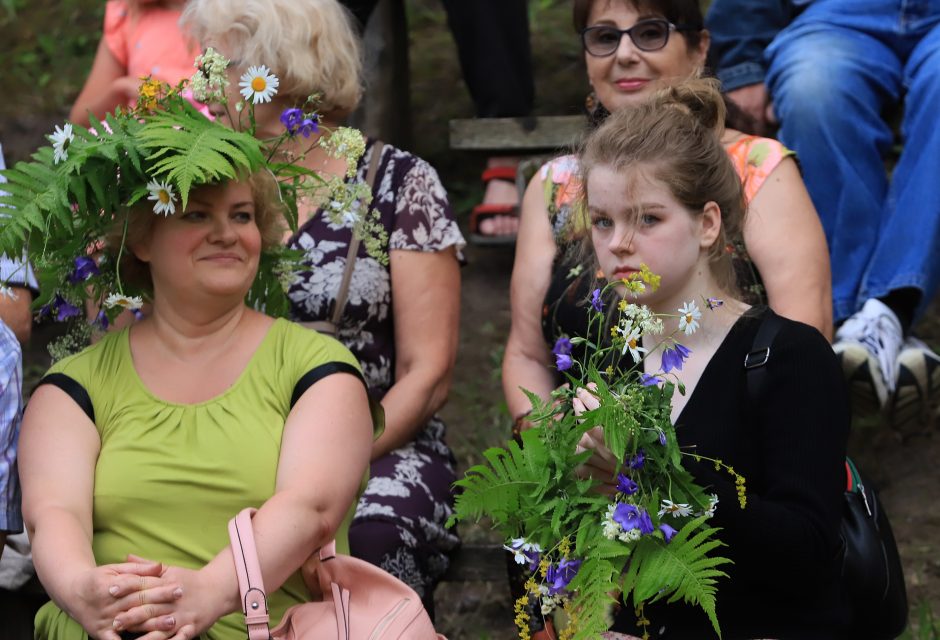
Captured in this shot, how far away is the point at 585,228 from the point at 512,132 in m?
2.20

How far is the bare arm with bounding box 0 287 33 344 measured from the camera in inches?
132

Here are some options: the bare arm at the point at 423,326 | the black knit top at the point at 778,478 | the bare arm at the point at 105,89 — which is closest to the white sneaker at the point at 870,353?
the bare arm at the point at 423,326

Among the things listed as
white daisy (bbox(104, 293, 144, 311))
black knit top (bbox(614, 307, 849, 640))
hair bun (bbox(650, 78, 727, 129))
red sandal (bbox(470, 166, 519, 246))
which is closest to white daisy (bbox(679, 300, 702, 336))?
black knit top (bbox(614, 307, 849, 640))

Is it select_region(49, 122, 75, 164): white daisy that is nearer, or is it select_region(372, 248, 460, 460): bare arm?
select_region(49, 122, 75, 164): white daisy

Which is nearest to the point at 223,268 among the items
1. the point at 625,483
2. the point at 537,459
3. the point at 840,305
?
the point at 537,459

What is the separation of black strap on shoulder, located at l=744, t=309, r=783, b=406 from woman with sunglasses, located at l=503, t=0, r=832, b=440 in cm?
41

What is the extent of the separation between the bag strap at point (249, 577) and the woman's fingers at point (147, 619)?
0.47 feet

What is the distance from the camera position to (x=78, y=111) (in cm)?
493

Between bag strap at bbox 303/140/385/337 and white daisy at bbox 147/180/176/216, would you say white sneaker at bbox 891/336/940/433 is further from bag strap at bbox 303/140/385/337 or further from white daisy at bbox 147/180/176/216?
white daisy at bbox 147/180/176/216

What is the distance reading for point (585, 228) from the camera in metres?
3.07

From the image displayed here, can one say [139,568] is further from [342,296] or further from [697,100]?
[697,100]

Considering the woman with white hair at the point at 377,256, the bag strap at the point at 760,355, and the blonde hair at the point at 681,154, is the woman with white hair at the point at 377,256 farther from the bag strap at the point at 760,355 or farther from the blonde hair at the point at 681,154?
the bag strap at the point at 760,355

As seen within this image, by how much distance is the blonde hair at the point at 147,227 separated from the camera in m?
2.96

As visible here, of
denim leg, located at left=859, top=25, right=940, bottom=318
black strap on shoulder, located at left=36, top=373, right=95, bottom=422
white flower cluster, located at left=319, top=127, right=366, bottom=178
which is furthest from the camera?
denim leg, located at left=859, top=25, right=940, bottom=318
